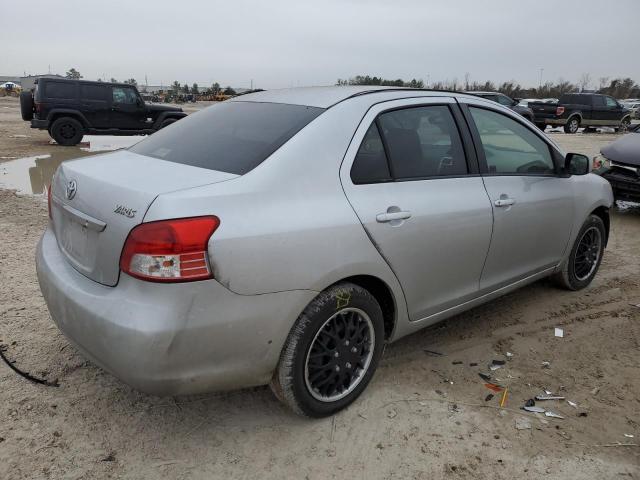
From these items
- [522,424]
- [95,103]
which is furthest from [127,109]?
[522,424]

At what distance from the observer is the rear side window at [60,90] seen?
46.6ft

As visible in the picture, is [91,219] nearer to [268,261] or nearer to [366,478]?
[268,261]

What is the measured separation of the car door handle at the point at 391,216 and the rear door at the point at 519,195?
0.87m

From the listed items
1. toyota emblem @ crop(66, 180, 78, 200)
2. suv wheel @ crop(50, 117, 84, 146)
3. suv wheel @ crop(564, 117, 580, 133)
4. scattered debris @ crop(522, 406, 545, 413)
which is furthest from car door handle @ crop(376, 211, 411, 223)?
suv wheel @ crop(564, 117, 580, 133)

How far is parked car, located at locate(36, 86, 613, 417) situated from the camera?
2.15 m

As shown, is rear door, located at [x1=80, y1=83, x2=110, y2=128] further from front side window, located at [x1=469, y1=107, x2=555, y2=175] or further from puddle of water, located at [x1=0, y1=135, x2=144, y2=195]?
front side window, located at [x1=469, y1=107, x2=555, y2=175]

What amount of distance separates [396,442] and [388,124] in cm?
170

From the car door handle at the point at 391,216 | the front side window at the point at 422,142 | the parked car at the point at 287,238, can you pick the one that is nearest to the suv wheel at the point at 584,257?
the parked car at the point at 287,238

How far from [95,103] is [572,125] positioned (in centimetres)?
2004

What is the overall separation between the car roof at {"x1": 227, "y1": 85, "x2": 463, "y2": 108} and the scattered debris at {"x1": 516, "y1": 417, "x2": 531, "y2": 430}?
1975 millimetres

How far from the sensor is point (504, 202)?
3436 mm

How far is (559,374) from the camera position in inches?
131

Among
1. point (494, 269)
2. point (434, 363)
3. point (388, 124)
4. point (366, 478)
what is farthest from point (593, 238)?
point (366, 478)

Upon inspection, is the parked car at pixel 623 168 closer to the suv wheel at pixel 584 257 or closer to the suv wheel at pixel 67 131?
the suv wheel at pixel 584 257
